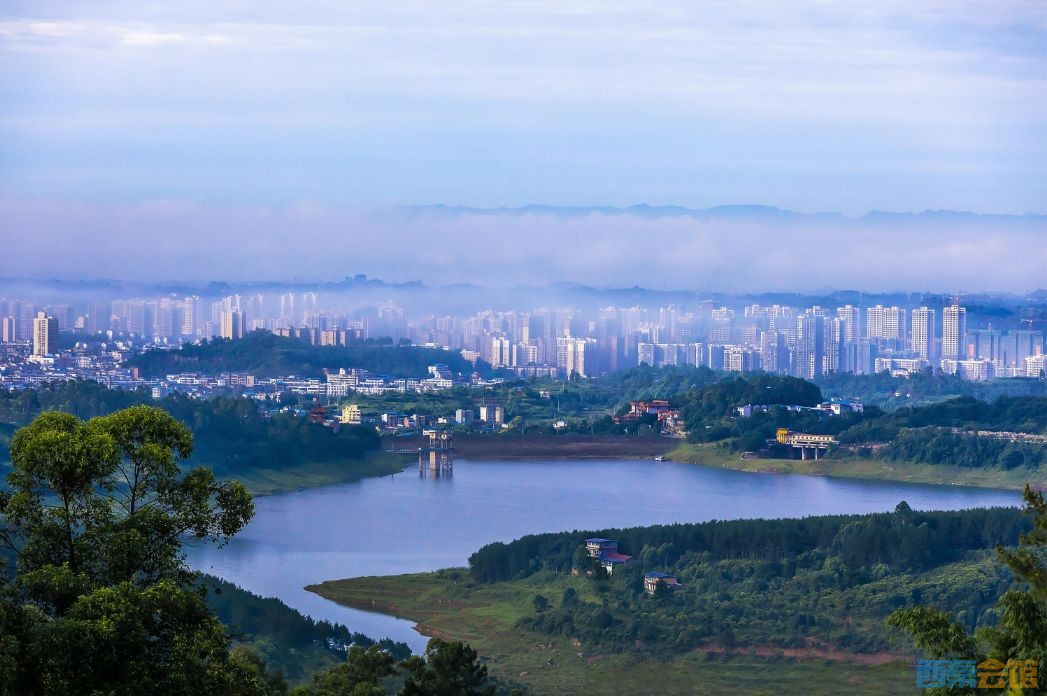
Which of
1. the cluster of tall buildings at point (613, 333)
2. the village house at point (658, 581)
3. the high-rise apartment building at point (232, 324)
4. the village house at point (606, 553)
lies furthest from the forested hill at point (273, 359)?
the village house at point (658, 581)

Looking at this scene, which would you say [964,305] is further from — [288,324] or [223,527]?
[223,527]

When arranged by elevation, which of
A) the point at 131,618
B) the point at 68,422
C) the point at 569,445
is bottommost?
the point at 569,445

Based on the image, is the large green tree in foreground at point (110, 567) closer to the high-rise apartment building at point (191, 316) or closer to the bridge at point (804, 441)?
the bridge at point (804, 441)

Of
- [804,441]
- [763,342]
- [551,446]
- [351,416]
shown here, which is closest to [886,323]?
[763,342]

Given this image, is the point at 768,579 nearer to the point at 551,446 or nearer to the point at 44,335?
the point at 551,446

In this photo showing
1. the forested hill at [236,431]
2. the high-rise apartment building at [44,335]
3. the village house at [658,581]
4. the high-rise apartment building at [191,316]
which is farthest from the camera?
the high-rise apartment building at [191,316]

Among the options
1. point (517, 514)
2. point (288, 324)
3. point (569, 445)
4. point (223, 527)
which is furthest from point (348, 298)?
point (223, 527)

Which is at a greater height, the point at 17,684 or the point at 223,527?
the point at 223,527
